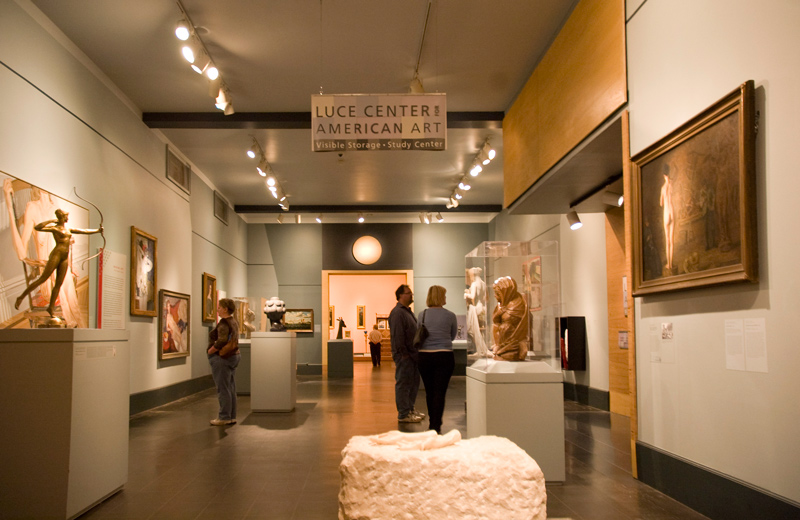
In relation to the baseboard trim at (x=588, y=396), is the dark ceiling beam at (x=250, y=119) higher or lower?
higher

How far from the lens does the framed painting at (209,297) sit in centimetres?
1387

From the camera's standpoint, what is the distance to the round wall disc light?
63.9ft

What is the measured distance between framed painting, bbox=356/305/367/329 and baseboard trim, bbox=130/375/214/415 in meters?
11.6

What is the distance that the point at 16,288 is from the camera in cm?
614

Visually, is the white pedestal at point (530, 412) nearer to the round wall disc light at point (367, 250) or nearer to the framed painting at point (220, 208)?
the framed painting at point (220, 208)

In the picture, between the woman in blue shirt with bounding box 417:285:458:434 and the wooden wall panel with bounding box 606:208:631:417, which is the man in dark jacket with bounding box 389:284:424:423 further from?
the wooden wall panel with bounding box 606:208:631:417

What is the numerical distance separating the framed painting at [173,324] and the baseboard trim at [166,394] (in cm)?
58

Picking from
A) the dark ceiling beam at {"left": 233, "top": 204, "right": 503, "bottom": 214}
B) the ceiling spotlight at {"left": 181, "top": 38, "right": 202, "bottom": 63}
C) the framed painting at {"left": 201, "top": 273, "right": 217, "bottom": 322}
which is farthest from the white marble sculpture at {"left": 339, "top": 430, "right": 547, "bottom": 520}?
the dark ceiling beam at {"left": 233, "top": 204, "right": 503, "bottom": 214}

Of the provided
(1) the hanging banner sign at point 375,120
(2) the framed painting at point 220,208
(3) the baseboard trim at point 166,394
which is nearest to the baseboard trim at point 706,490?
(1) the hanging banner sign at point 375,120

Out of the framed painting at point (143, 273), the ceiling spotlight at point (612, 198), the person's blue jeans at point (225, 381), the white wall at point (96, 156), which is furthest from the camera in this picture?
the framed painting at point (143, 273)

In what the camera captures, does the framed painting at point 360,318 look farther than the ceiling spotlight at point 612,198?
Yes

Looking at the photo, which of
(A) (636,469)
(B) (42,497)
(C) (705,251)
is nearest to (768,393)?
(C) (705,251)

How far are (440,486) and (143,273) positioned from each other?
841cm

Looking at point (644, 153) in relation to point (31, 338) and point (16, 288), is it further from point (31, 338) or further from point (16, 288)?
point (16, 288)
